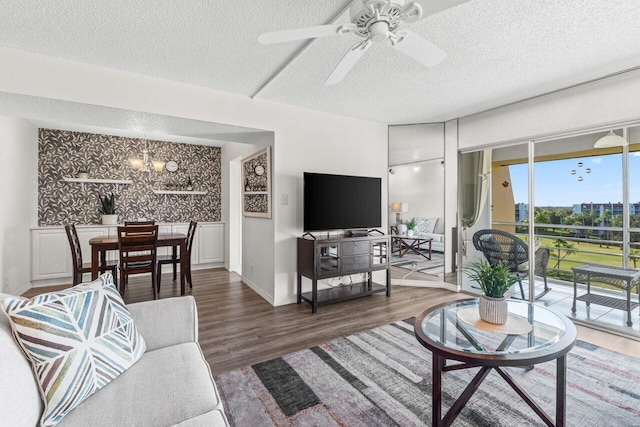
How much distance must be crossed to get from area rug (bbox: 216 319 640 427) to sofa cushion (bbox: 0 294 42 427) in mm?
968

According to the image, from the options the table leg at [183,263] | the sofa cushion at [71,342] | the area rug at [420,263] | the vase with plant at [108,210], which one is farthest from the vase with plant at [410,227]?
the sofa cushion at [71,342]

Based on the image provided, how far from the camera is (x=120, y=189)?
17.3 ft

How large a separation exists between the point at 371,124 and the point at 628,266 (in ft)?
10.7

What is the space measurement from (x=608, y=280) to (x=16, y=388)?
4361 millimetres

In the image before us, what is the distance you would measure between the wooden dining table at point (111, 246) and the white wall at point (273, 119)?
1018 millimetres

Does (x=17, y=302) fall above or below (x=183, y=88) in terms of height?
below

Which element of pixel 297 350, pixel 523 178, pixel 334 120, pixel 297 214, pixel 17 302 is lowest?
pixel 297 350

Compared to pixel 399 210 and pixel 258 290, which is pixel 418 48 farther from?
pixel 399 210

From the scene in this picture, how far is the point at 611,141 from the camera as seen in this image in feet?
9.44

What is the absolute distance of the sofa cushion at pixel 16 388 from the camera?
0.87 metres

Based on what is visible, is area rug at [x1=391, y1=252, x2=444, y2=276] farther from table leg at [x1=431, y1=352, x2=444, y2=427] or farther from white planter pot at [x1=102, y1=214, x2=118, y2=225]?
white planter pot at [x1=102, y1=214, x2=118, y2=225]

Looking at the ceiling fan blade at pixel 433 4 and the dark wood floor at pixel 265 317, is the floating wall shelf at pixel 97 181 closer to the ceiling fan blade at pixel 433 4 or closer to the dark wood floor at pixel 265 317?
the dark wood floor at pixel 265 317

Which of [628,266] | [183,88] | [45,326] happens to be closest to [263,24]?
[183,88]

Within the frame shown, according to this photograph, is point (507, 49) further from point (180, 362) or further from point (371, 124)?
point (180, 362)
